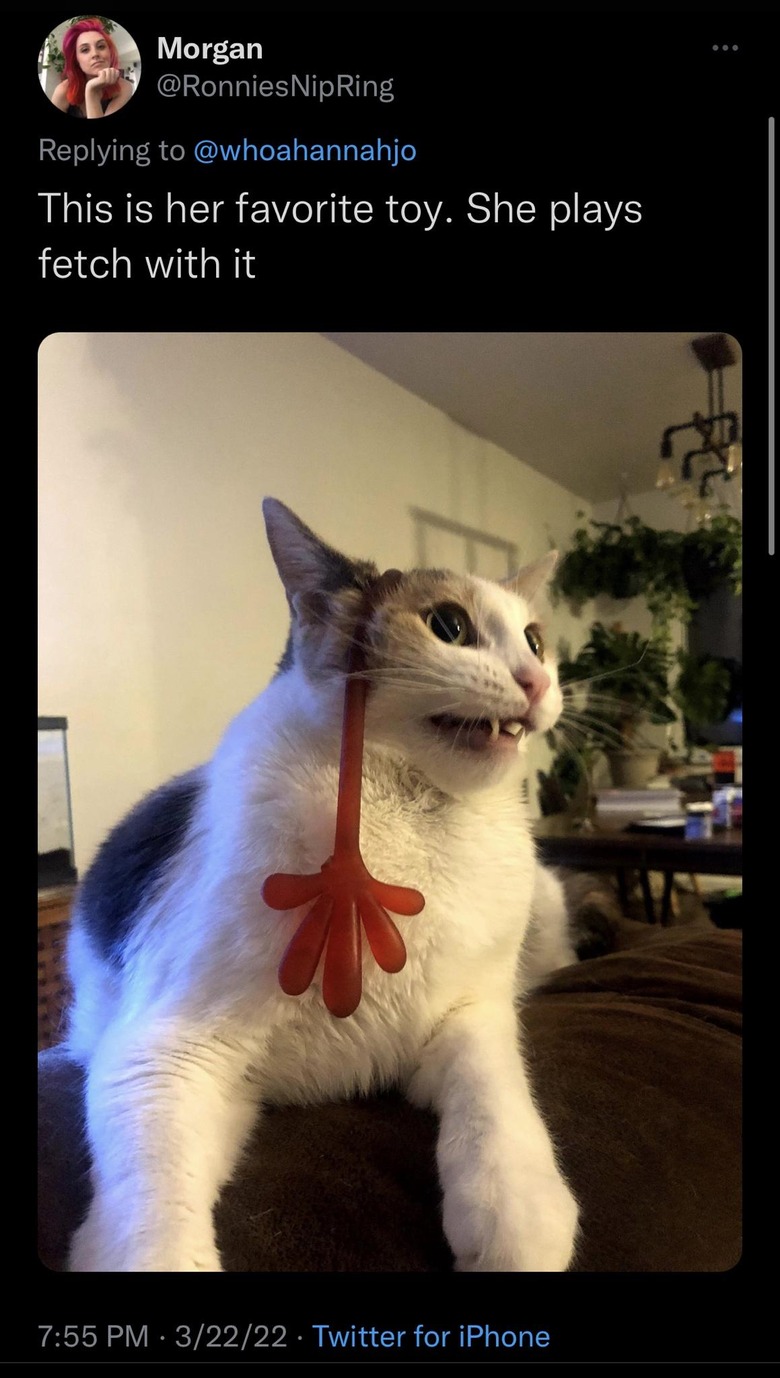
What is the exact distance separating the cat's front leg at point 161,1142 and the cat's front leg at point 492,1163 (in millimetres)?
145

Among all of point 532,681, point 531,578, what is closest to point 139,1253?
point 532,681

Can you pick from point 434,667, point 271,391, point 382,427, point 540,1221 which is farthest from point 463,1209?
point 382,427

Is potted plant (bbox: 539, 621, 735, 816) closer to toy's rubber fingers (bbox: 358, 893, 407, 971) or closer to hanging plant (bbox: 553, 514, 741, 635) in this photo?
hanging plant (bbox: 553, 514, 741, 635)

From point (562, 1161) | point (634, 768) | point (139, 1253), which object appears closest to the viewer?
point (139, 1253)

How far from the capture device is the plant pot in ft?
7.37

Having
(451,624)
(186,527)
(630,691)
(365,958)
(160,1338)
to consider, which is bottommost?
(160,1338)

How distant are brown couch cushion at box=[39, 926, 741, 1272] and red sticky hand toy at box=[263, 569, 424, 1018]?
0.40 ft

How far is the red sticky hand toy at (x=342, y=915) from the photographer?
0.46 m

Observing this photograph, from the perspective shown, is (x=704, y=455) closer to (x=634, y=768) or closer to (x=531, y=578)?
(x=634, y=768)

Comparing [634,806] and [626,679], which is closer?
[626,679]

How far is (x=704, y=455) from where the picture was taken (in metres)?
1.79
